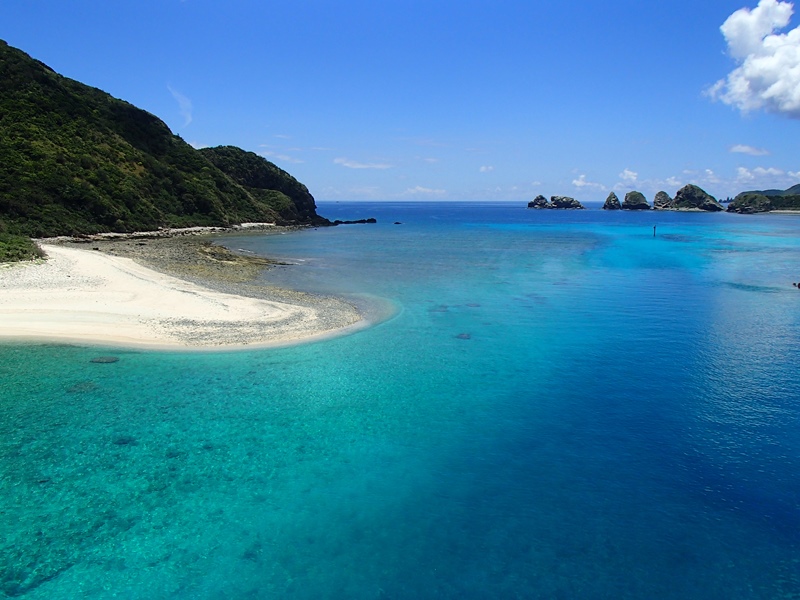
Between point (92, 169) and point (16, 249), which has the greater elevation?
point (92, 169)

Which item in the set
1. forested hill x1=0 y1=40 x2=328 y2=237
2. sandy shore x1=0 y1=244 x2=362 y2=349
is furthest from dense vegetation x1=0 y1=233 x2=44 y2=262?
forested hill x1=0 y1=40 x2=328 y2=237

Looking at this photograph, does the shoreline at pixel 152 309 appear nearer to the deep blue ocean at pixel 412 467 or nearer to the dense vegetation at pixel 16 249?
the dense vegetation at pixel 16 249

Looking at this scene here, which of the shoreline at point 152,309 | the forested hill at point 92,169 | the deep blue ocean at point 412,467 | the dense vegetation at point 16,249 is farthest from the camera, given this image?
the forested hill at point 92,169

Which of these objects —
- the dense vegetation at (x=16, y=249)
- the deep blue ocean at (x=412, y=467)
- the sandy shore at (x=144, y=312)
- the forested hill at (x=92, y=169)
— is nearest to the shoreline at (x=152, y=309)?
the sandy shore at (x=144, y=312)

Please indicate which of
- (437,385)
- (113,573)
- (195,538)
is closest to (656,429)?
(437,385)

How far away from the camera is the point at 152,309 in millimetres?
27734

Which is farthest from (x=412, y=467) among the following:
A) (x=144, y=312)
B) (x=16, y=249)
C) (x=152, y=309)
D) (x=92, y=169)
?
(x=92, y=169)

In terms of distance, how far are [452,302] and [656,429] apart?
20699mm

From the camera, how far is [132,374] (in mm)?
20047

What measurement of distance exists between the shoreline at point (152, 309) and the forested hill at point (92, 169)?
18.5m

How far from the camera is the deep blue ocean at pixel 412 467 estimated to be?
10.1 metres

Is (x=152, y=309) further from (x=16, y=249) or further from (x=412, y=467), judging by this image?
(x=412, y=467)

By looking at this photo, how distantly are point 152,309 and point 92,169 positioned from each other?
2289 inches

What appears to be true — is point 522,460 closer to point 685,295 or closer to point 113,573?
point 113,573
